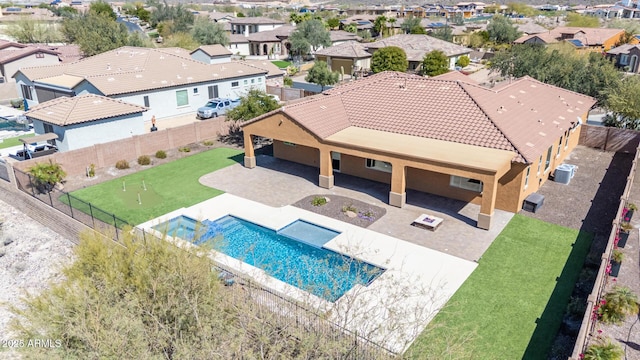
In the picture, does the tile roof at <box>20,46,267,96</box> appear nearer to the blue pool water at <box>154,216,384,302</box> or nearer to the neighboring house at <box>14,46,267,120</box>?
the neighboring house at <box>14,46,267,120</box>

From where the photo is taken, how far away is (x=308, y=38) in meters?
79.9

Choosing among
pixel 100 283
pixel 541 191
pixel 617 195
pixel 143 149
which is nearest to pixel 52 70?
pixel 143 149

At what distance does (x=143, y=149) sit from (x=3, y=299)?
16439mm

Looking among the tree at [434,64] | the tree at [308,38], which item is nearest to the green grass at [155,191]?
the tree at [434,64]

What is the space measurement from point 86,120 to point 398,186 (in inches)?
862

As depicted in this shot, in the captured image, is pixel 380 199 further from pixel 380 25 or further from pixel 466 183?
pixel 380 25

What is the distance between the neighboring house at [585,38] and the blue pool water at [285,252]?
69494mm

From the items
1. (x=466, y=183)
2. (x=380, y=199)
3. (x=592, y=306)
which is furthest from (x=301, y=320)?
(x=466, y=183)

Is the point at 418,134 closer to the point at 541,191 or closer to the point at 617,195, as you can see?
the point at 541,191

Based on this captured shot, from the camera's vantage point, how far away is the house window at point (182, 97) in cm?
4369

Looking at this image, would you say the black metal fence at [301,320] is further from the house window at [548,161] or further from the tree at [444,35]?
the tree at [444,35]

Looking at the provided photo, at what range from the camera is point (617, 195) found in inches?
1038

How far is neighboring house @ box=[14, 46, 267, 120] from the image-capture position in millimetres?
40219

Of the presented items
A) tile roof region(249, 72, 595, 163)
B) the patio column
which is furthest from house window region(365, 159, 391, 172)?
the patio column
